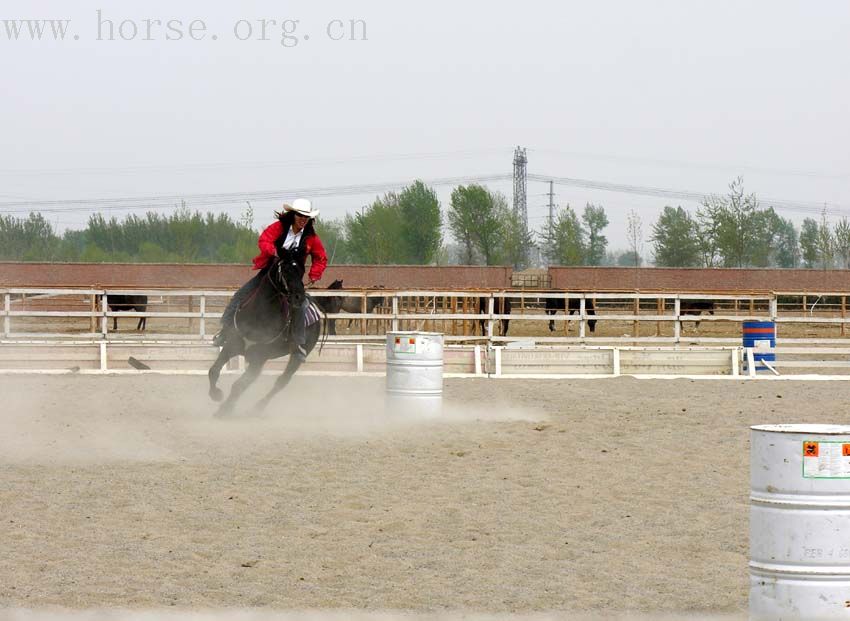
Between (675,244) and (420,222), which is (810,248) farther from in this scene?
(420,222)

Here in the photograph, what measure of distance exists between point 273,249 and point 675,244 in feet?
197

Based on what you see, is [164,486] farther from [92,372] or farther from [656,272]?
[656,272]

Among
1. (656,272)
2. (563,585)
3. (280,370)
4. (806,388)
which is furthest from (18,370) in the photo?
(656,272)

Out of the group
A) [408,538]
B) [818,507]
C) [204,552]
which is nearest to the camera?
[818,507]

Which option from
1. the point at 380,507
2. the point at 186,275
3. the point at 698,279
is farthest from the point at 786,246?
the point at 380,507

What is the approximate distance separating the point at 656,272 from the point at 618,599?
40.5 meters

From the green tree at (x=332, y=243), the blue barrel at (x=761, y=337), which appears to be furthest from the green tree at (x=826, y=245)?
the blue barrel at (x=761, y=337)

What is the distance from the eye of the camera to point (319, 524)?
22.6 ft

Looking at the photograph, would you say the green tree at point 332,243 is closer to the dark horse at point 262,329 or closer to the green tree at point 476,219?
the green tree at point 476,219

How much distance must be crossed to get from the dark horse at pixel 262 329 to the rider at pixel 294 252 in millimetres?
61

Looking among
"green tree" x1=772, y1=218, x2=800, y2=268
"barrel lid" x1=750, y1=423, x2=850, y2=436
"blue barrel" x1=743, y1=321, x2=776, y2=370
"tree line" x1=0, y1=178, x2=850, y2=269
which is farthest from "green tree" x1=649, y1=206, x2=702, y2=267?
"barrel lid" x1=750, y1=423, x2=850, y2=436

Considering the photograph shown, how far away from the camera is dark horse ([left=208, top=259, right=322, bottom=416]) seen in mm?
11281

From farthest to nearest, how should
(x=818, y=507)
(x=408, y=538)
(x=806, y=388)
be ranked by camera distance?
(x=806, y=388), (x=408, y=538), (x=818, y=507)

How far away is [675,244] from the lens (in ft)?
226
